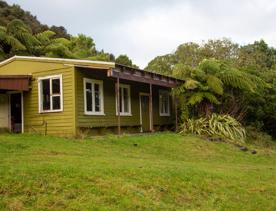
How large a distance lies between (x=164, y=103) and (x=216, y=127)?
206 inches

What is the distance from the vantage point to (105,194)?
767cm

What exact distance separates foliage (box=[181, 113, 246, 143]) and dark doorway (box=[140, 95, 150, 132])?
2.14m

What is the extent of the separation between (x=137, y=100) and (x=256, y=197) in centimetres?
1340

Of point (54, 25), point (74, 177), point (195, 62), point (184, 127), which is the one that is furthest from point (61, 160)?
point (54, 25)

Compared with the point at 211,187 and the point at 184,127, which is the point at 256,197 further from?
the point at 184,127

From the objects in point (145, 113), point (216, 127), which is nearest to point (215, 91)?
point (216, 127)

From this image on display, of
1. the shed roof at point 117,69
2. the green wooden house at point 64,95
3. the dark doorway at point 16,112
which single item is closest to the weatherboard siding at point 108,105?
the green wooden house at point 64,95

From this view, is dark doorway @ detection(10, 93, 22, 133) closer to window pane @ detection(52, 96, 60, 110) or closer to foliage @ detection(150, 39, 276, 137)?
window pane @ detection(52, 96, 60, 110)

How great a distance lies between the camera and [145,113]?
23000 millimetres

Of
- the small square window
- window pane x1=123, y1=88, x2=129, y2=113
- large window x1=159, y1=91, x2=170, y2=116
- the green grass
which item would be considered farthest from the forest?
the green grass

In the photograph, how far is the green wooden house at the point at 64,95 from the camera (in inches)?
686

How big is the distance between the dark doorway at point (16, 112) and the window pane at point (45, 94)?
1.47 meters

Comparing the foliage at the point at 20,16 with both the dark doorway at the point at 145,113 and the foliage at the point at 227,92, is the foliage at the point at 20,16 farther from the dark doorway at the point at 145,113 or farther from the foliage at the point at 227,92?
the dark doorway at the point at 145,113

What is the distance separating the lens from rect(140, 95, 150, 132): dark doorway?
2266cm
